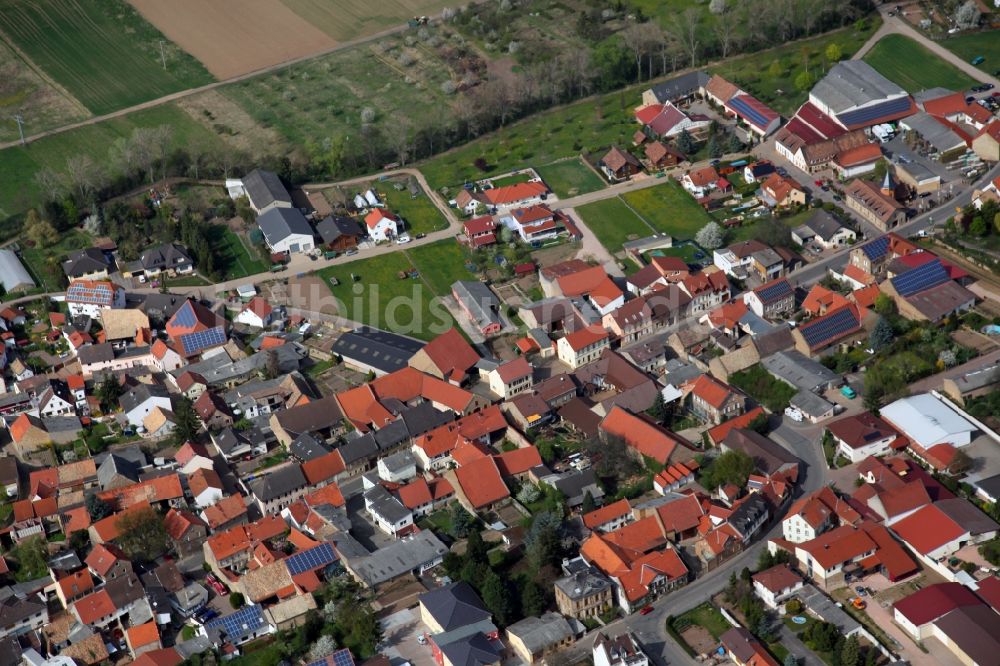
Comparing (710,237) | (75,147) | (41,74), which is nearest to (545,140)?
(710,237)

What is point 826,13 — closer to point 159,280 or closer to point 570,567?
point 159,280

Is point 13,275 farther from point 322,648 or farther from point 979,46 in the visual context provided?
point 979,46

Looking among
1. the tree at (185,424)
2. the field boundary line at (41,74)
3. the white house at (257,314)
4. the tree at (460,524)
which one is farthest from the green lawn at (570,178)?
the field boundary line at (41,74)

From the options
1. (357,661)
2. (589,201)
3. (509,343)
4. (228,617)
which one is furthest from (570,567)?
(589,201)

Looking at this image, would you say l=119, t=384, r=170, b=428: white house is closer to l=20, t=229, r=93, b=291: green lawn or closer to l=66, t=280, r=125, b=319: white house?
l=66, t=280, r=125, b=319: white house

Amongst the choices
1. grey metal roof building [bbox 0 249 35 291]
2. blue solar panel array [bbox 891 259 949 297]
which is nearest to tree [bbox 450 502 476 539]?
blue solar panel array [bbox 891 259 949 297]

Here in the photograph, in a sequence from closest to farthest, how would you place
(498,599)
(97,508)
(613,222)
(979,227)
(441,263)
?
(498,599) → (97,508) → (979,227) → (441,263) → (613,222)

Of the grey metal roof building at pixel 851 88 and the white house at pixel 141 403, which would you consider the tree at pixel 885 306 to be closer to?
the grey metal roof building at pixel 851 88
